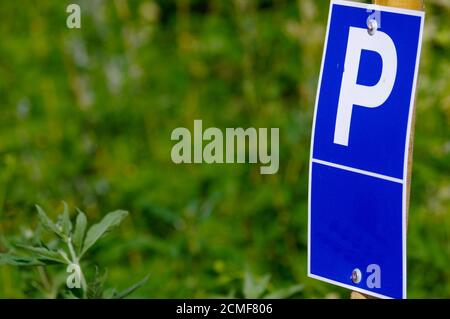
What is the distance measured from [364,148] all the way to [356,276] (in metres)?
0.19

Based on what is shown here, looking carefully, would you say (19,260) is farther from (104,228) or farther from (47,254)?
(104,228)

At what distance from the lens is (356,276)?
1.64m

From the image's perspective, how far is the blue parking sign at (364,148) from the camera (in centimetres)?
159

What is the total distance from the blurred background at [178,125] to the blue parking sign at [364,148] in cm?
87

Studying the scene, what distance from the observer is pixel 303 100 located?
3.88m

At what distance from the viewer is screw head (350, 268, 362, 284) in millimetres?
1636

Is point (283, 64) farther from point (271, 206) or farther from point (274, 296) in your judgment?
point (274, 296)

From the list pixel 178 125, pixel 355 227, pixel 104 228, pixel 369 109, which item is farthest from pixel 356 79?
pixel 178 125

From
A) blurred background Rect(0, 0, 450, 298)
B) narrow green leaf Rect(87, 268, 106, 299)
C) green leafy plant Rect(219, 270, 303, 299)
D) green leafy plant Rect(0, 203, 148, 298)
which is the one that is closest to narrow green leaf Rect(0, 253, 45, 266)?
green leafy plant Rect(0, 203, 148, 298)

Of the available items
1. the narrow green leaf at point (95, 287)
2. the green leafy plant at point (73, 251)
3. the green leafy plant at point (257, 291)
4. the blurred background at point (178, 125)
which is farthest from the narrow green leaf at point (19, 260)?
the blurred background at point (178, 125)

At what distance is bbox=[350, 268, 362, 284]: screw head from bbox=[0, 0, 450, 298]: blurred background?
88 cm

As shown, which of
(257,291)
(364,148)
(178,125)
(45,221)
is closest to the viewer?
(364,148)
